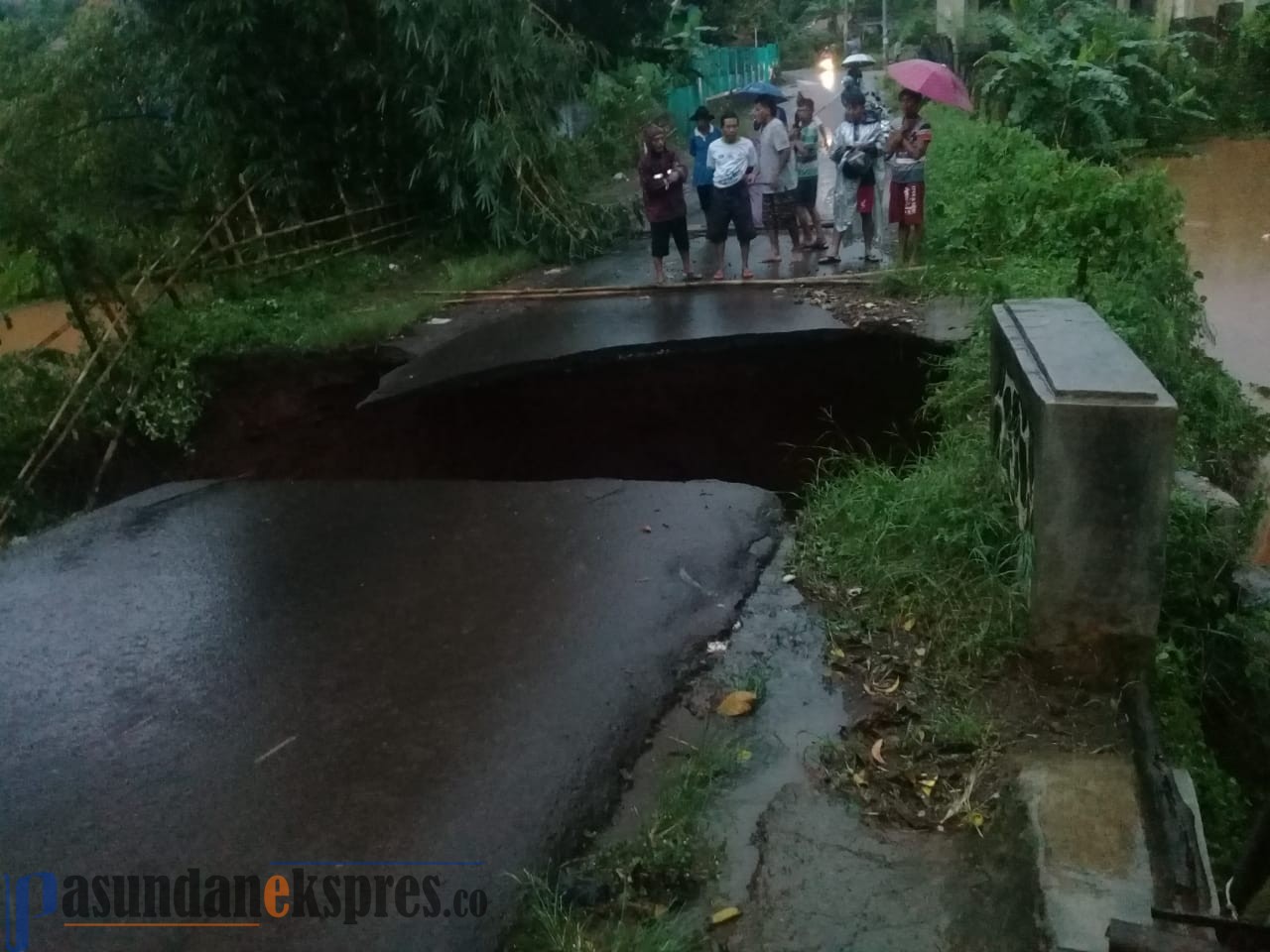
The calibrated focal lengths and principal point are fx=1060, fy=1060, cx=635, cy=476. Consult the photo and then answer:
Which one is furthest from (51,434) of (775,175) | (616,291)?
(775,175)

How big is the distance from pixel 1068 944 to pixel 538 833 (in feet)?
4.71

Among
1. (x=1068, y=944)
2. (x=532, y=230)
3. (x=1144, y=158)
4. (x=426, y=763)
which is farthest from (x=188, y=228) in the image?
(x=1144, y=158)

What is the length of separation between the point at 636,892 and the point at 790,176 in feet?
24.6

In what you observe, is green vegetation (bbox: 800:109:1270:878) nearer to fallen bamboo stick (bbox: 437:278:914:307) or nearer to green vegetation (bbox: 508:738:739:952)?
green vegetation (bbox: 508:738:739:952)

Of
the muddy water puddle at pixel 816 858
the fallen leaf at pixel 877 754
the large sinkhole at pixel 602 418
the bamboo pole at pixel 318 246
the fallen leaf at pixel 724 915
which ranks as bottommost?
the large sinkhole at pixel 602 418

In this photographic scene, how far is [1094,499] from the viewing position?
3150 mm

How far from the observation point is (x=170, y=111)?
10180 millimetres

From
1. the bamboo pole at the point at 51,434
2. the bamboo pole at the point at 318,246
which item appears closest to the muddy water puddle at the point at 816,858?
the bamboo pole at the point at 51,434

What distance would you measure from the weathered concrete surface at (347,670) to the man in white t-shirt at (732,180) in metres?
4.02

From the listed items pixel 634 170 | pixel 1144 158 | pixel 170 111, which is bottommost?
pixel 1144 158

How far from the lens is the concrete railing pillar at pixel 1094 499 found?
10.0 feet

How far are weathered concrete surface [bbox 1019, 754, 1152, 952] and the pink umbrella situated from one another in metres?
6.56

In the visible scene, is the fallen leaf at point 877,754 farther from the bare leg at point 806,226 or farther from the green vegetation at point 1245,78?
the green vegetation at point 1245,78

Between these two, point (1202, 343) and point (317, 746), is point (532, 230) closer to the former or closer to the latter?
point (1202, 343)
